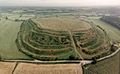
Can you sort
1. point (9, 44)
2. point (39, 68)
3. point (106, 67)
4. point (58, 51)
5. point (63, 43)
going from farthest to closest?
point (9, 44)
point (63, 43)
point (58, 51)
point (106, 67)
point (39, 68)

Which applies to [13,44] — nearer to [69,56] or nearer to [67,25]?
[67,25]

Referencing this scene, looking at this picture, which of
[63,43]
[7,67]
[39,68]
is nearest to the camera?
[39,68]

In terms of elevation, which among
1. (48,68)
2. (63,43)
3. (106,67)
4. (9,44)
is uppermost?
(63,43)

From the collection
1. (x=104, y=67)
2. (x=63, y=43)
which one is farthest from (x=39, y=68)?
(x=104, y=67)

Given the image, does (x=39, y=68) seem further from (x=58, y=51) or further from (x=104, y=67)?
(x=104, y=67)

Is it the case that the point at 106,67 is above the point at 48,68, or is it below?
below

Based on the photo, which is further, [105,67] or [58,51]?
[58,51]

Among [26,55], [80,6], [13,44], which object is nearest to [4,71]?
[26,55]

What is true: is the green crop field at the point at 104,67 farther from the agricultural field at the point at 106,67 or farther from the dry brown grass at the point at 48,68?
the dry brown grass at the point at 48,68
